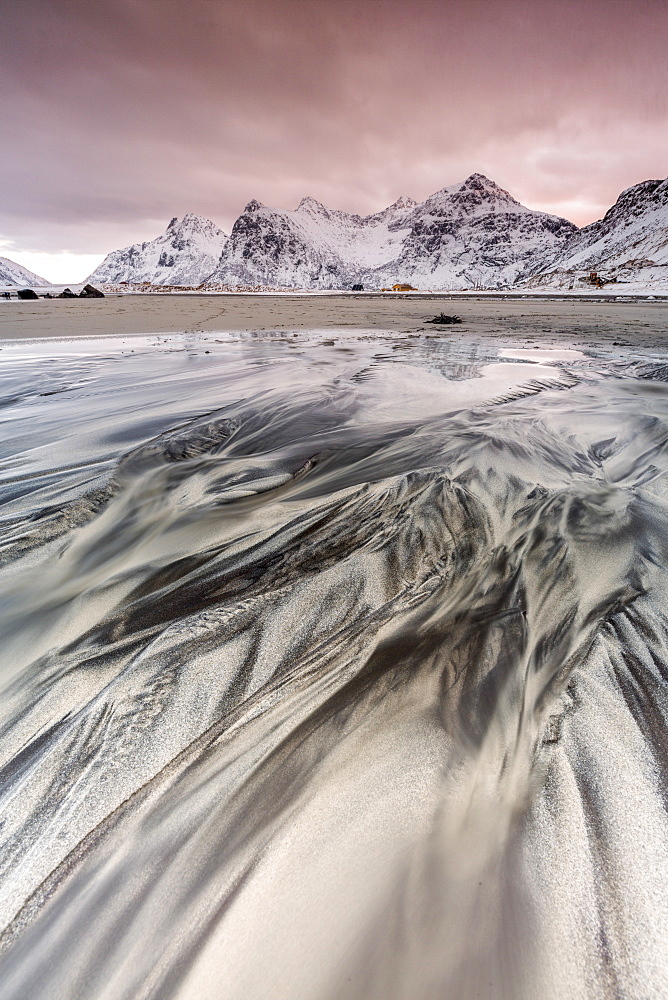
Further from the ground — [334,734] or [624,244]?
[624,244]

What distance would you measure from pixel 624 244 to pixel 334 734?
16588cm

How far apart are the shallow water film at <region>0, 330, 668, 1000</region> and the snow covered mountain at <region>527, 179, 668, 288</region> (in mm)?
102063

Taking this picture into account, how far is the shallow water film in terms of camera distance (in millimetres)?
687

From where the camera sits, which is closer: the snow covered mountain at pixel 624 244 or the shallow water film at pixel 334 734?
the shallow water film at pixel 334 734

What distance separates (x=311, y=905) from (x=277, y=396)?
12.8 ft

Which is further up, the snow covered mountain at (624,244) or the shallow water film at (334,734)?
the snow covered mountain at (624,244)

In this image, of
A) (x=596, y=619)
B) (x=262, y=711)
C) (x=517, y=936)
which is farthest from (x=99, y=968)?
(x=596, y=619)

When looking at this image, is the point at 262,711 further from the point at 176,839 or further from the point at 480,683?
the point at 480,683

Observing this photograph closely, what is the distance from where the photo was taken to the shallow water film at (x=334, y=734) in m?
0.69

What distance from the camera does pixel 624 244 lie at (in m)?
122

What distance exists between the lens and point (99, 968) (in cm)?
67

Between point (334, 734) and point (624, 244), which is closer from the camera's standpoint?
point (334, 734)

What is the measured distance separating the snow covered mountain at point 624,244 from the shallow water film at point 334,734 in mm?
102063

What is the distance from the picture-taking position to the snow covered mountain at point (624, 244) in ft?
303
